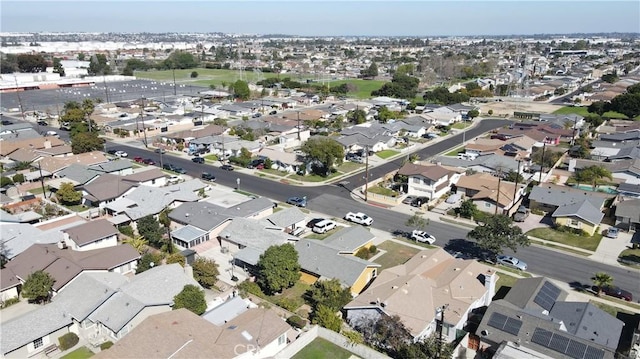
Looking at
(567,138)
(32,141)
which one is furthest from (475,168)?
(32,141)

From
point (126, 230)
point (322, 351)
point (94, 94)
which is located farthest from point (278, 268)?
point (94, 94)

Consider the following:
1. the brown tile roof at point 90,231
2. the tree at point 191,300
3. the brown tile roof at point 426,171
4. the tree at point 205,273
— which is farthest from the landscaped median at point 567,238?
the brown tile roof at point 90,231

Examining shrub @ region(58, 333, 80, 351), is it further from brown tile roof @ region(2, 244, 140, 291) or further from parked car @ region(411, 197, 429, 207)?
parked car @ region(411, 197, 429, 207)

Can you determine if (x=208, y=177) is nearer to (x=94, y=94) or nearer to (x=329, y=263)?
(x=329, y=263)

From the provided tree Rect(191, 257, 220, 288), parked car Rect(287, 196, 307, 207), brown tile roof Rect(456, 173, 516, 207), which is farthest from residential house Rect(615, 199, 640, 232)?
tree Rect(191, 257, 220, 288)

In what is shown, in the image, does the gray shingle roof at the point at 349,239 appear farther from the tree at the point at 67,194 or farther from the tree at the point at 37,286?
the tree at the point at 67,194

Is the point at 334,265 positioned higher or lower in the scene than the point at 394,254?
higher
